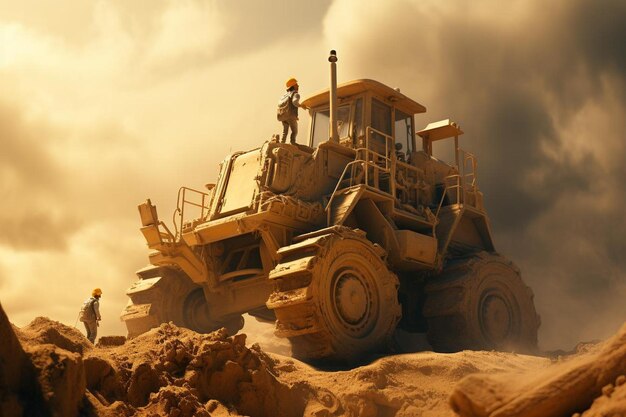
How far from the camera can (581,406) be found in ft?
17.0

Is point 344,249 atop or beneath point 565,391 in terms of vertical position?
atop

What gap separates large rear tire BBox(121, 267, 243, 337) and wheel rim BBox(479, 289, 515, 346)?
4147mm

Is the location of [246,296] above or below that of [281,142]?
below

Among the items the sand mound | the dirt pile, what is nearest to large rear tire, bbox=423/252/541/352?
the sand mound

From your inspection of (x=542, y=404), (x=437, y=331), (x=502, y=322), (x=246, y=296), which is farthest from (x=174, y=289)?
(x=542, y=404)

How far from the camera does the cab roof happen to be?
16188 millimetres

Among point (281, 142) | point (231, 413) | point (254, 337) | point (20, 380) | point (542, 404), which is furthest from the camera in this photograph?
point (254, 337)

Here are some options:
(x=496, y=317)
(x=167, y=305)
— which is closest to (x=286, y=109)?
(x=167, y=305)

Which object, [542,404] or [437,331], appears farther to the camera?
[437,331]

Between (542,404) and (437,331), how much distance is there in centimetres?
1025

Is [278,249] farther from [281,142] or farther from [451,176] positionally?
[451,176]

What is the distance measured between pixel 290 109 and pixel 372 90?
2336mm

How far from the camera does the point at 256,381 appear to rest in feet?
32.3

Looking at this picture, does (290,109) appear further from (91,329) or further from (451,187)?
(91,329)
